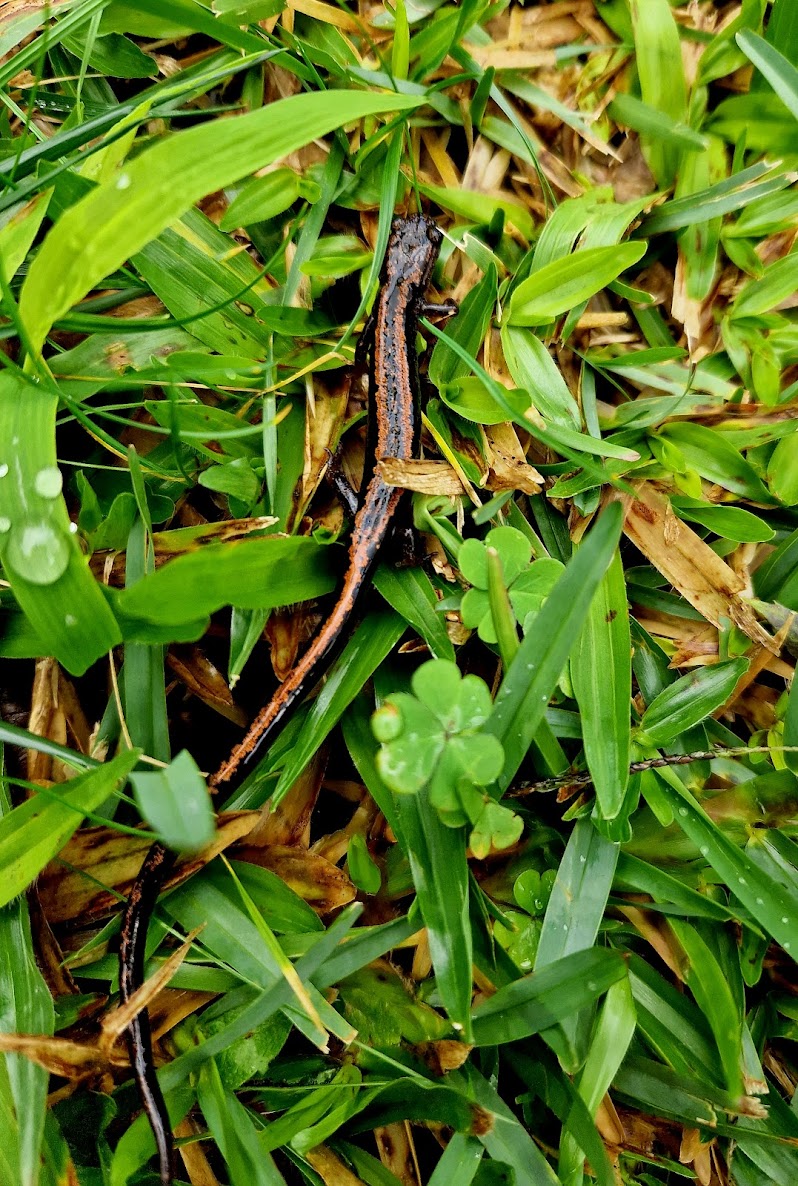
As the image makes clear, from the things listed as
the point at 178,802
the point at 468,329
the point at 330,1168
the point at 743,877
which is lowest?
the point at 330,1168


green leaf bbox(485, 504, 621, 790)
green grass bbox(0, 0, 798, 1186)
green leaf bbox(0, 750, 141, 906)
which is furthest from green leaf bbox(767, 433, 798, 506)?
green leaf bbox(0, 750, 141, 906)

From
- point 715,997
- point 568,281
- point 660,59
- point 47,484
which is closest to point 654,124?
point 660,59

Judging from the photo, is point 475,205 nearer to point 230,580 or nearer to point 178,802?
point 230,580

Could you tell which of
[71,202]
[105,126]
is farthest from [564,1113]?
[105,126]

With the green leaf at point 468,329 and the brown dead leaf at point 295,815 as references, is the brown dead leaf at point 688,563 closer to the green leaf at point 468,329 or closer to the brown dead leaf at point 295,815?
the green leaf at point 468,329

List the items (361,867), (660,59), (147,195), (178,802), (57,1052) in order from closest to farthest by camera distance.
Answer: (178,802)
(147,195)
(57,1052)
(361,867)
(660,59)

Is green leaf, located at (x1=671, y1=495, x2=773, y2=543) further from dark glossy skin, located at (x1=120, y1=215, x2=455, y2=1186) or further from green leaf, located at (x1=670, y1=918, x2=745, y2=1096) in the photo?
green leaf, located at (x1=670, y1=918, x2=745, y2=1096)
